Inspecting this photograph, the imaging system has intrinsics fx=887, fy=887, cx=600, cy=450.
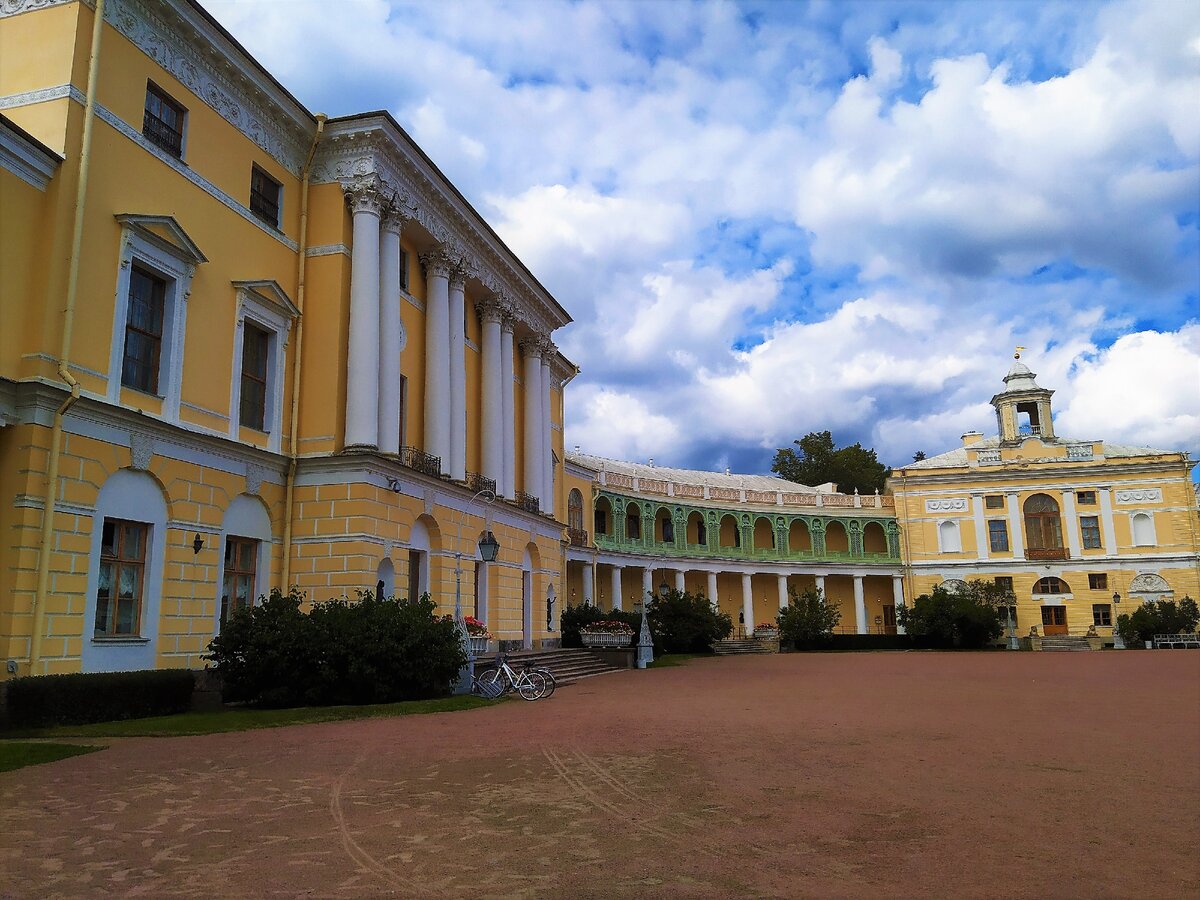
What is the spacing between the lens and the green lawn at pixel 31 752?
9.38 metres

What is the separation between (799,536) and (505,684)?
44587 mm

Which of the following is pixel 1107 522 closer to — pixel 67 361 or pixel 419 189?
pixel 419 189

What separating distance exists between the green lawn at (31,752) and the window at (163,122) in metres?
11.1

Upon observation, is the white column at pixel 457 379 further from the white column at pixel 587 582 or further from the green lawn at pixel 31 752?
the white column at pixel 587 582

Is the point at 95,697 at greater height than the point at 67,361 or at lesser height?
lesser

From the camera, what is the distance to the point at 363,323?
2070 centimetres

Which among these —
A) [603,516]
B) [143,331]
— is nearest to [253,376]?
[143,331]

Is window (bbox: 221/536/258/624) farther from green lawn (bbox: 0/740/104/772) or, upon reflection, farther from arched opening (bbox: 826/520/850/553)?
arched opening (bbox: 826/520/850/553)

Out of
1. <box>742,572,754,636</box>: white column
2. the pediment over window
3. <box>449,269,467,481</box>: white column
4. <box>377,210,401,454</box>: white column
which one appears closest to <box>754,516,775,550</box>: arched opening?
<box>742,572,754,636</box>: white column

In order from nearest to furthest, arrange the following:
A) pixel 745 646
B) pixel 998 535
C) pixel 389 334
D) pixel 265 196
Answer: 1. pixel 265 196
2. pixel 389 334
3. pixel 745 646
4. pixel 998 535

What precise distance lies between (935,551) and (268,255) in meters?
48.2

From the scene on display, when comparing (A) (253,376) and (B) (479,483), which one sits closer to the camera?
(A) (253,376)

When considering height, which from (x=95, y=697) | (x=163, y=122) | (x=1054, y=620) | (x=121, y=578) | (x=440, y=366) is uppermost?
(x=163, y=122)

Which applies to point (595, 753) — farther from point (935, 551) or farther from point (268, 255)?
point (935, 551)
